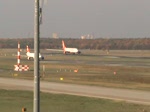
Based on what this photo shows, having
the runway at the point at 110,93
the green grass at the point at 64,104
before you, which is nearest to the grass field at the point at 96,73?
the runway at the point at 110,93

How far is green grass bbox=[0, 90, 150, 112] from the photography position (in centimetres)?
2464

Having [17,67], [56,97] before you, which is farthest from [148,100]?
[17,67]

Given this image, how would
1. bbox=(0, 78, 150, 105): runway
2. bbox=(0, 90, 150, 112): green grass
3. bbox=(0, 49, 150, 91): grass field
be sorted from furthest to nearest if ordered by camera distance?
bbox=(0, 49, 150, 91): grass field, bbox=(0, 78, 150, 105): runway, bbox=(0, 90, 150, 112): green grass

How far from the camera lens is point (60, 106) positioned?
25.8 metres

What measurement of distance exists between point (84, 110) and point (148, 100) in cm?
718

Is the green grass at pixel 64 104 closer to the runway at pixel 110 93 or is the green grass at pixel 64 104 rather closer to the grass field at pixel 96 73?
the runway at pixel 110 93

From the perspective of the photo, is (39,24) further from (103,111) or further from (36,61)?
(103,111)

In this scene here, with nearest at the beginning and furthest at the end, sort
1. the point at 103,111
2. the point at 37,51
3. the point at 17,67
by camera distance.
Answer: the point at 37,51 → the point at 103,111 → the point at 17,67

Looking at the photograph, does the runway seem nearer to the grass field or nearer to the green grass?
the green grass

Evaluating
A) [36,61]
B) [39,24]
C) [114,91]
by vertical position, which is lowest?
[114,91]

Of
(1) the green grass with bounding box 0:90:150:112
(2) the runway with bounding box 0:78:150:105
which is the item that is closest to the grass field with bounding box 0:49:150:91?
(2) the runway with bounding box 0:78:150:105

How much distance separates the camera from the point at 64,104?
26.9 metres

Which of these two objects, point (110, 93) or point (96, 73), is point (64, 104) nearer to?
point (110, 93)

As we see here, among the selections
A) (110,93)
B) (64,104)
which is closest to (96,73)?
(110,93)
